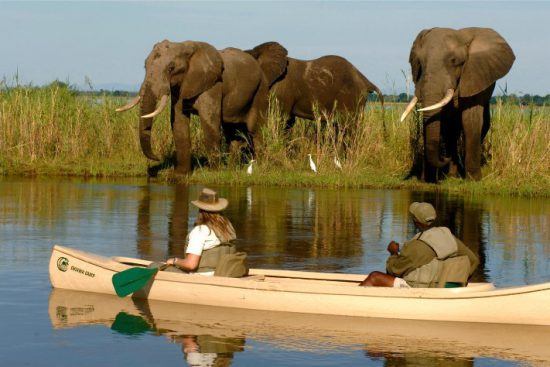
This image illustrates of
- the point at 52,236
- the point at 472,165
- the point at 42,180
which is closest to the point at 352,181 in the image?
the point at 472,165

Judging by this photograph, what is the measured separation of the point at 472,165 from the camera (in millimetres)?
23188

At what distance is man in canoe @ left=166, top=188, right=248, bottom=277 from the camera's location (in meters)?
11.5

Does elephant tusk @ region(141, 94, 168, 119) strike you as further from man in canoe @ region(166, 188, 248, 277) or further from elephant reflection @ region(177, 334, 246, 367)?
elephant reflection @ region(177, 334, 246, 367)

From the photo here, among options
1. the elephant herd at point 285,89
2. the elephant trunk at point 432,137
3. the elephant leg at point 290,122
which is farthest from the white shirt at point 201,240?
the elephant leg at point 290,122

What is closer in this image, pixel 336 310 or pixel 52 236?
pixel 336 310

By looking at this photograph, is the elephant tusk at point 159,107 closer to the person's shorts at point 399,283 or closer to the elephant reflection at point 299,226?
the elephant reflection at point 299,226

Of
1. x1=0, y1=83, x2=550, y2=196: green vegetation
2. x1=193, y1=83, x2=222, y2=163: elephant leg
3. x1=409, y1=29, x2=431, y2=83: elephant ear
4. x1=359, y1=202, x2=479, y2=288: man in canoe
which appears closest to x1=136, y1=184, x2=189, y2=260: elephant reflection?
x1=193, y1=83, x2=222, y2=163: elephant leg

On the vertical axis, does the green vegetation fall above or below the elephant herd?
below

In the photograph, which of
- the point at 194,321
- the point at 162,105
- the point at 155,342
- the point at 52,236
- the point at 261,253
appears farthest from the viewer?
the point at 162,105

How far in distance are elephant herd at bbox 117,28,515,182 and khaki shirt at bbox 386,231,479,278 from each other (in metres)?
10.5

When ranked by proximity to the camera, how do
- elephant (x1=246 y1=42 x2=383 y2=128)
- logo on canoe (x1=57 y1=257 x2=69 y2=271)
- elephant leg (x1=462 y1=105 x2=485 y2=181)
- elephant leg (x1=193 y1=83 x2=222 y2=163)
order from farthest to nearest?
elephant (x1=246 y1=42 x2=383 y2=128) < elephant leg (x1=193 y1=83 x2=222 y2=163) < elephant leg (x1=462 y1=105 x2=485 y2=181) < logo on canoe (x1=57 y1=257 x2=69 y2=271)

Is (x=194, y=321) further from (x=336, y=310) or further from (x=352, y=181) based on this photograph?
(x=352, y=181)

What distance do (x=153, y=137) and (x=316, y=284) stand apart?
15584 millimetres

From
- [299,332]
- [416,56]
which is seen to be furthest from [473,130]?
[299,332]
